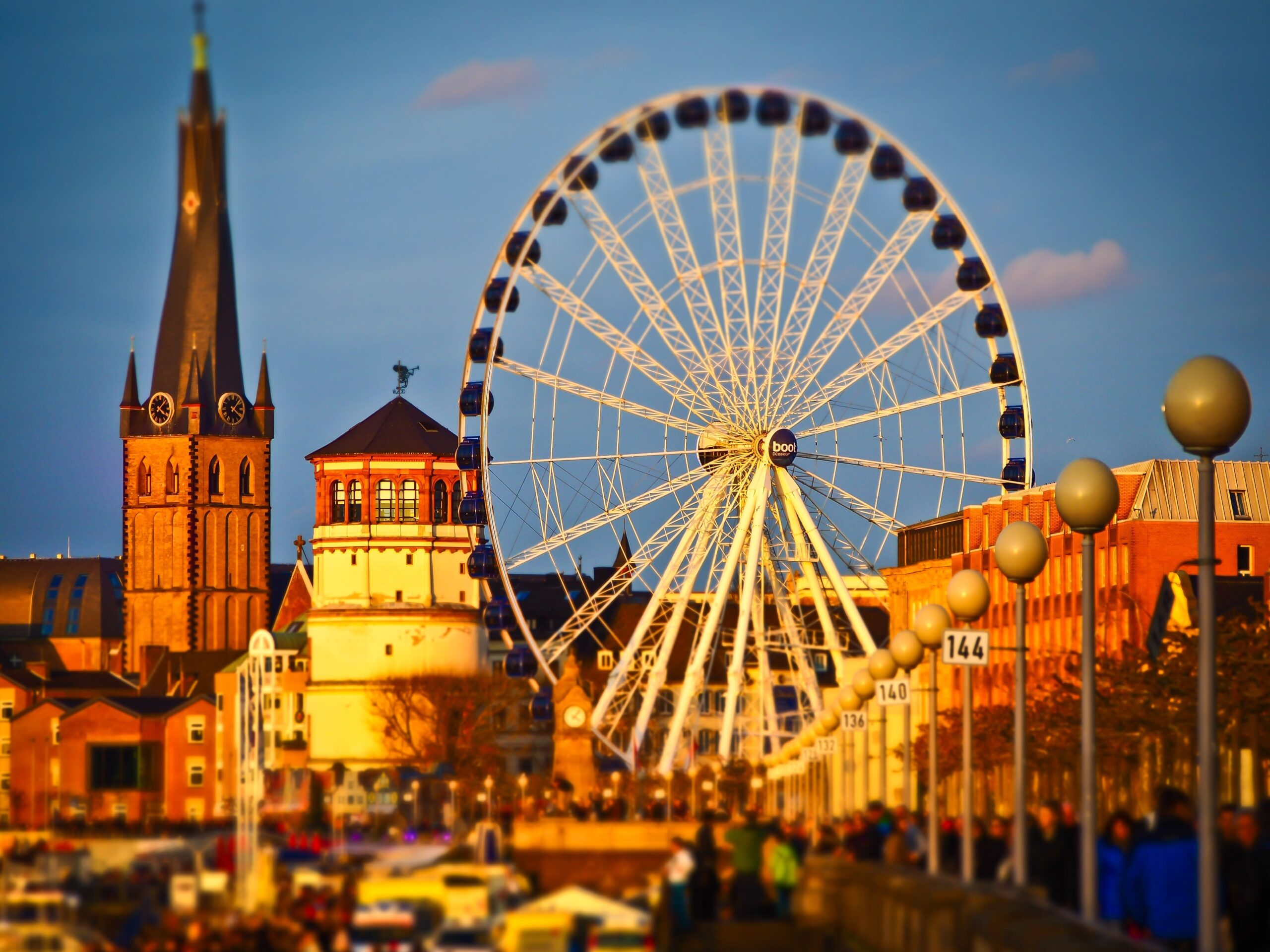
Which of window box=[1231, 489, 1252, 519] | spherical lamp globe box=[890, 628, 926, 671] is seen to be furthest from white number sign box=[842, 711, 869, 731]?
window box=[1231, 489, 1252, 519]

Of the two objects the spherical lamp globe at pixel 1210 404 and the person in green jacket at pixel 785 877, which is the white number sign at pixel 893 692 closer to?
the person in green jacket at pixel 785 877

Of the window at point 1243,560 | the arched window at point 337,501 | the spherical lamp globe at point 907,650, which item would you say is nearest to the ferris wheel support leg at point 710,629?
the window at point 1243,560

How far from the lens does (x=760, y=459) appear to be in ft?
241

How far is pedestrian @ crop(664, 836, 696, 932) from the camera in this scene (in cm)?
3369

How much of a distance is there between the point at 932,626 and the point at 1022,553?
6.97 meters

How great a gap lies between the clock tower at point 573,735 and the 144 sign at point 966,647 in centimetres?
10022

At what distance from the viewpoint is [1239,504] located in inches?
4326

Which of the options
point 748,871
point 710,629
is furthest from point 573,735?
point 748,871

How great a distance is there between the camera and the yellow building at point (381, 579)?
168 metres

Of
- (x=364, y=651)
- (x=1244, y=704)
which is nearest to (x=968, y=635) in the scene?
(x=1244, y=704)

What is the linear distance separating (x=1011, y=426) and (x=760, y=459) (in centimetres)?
750

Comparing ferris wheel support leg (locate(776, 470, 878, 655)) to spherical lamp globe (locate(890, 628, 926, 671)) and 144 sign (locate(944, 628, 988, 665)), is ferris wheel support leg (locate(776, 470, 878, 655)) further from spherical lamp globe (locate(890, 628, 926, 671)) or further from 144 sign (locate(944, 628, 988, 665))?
144 sign (locate(944, 628, 988, 665))

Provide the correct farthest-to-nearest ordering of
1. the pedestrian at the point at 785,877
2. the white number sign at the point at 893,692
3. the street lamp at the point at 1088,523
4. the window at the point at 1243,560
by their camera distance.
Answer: the window at the point at 1243,560, the white number sign at the point at 893,692, the pedestrian at the point at 785,877, the street lamp at the point at 1088,523

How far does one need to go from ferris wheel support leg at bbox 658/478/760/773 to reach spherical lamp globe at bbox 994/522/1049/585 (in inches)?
1763
